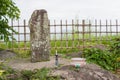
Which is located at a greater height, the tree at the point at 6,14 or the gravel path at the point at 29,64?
the tree at the point at 6,14

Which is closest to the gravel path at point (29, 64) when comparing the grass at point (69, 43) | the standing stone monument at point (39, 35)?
the standing stone monument at point (39, 35)

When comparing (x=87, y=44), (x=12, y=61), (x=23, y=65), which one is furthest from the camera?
(x=87, y=44)

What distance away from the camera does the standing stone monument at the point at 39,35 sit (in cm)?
1423

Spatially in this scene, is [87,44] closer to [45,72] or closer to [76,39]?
[76,39]

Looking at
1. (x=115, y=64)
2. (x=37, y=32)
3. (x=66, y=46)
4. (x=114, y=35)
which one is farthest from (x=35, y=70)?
(x=114, y=35)

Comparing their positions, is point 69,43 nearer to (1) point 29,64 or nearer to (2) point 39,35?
(2) point 39,35

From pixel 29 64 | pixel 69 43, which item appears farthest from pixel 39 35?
pixel 69 43

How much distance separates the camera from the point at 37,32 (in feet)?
46.7

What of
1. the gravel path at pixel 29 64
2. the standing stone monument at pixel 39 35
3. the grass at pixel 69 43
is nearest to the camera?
the gravel path at pixel 29 64

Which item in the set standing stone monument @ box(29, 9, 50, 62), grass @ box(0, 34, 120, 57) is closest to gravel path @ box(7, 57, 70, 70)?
standing stone monument @ box(29, 9, 50, 62)

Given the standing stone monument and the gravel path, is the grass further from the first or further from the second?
the standing stone monument

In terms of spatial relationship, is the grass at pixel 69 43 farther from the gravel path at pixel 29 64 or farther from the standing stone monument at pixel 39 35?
the standing stone monument at pixel 39 35

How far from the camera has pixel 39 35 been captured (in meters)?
14.2

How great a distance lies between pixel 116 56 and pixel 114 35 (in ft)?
13.8
